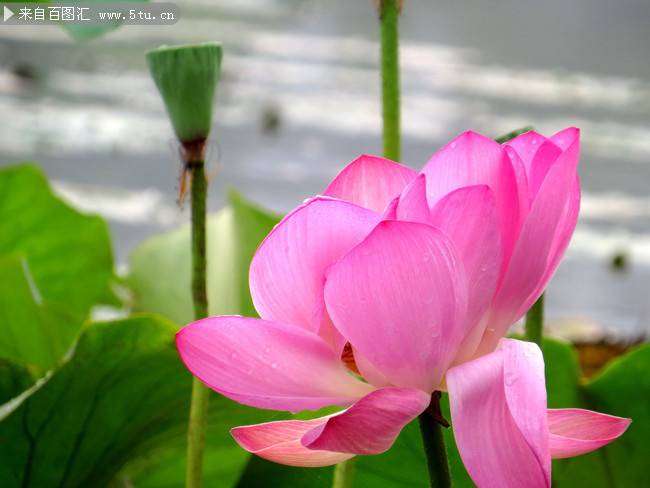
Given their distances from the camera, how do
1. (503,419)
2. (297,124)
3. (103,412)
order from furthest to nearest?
(297,124), (103,412), (503,419)

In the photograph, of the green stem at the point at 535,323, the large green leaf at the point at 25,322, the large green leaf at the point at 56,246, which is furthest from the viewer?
the large green leaf at the point at 56,246

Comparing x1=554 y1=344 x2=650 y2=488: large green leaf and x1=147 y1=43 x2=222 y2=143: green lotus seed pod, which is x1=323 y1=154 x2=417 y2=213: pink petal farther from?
x1=554 y1=344 x2=650 y2=488: large green leaf

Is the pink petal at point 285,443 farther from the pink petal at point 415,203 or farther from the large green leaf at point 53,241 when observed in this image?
the large green leaf at point 53,241

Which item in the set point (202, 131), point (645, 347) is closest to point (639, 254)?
point (645, 347)

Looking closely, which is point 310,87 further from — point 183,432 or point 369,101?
point 183,432

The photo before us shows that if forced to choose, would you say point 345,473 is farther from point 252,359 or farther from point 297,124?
point 297,124

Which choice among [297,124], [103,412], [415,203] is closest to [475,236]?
[415,203]

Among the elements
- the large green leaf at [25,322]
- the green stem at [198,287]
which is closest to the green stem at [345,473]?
the green stem at [198,287]
